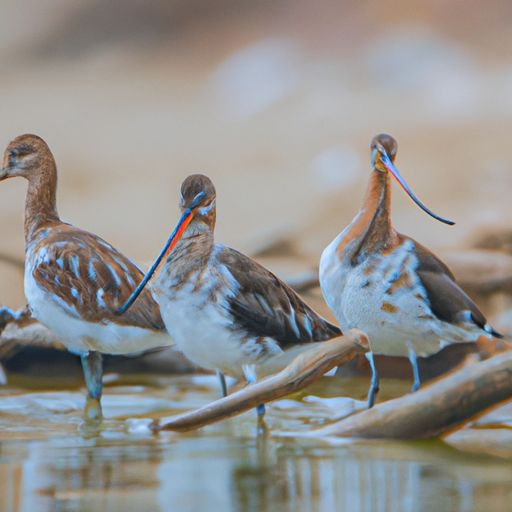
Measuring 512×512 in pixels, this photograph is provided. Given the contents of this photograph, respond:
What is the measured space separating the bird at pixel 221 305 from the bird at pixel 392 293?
15 cm

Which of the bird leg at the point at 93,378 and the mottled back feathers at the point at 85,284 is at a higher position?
the mottled back feathers at the point at 85,284

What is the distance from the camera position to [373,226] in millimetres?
4055

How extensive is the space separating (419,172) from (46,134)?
1641 millimetres

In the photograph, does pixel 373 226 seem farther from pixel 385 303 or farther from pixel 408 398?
pixel 408 398

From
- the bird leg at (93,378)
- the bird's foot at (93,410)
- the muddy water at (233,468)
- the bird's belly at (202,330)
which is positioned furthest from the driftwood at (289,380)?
the bird leg at (93,378)

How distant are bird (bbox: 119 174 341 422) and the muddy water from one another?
0.26m

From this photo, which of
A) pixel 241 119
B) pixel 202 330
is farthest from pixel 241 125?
pixel 202 330

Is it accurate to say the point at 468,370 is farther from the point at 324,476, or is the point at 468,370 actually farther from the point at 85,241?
the point at 85,241

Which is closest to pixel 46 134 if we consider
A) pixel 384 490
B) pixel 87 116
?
pixel 87 116

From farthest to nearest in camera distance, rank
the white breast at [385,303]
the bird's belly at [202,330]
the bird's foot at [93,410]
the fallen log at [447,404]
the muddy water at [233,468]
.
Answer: the bird's foot at [93,410] → the white breast at [385,303] → the bird's belly at [202,330] → the fallen log at [447,404] → the muddy water at [233,468]

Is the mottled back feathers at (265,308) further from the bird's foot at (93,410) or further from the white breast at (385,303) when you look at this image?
the bird's foot at (93,410)

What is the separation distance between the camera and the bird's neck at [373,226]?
4.00 meters

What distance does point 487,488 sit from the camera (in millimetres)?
2898

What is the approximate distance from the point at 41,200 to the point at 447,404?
5.69ft
